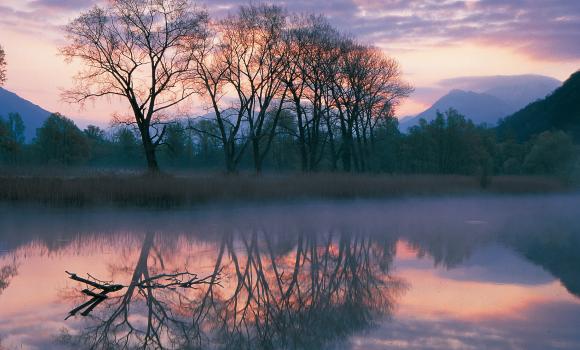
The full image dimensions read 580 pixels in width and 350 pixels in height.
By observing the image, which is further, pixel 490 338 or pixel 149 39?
pixel 149 39

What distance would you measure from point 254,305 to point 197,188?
46.8 ft

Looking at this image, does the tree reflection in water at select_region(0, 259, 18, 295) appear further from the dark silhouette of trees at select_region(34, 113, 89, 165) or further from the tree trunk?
the dark silhouette of trees at select_region(34, 113, 89, 165)

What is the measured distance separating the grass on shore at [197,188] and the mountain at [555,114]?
194 ft

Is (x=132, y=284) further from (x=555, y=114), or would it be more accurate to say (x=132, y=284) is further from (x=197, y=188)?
(x=555, y=114)

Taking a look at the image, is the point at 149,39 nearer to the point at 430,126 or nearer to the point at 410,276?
the point at 410,276

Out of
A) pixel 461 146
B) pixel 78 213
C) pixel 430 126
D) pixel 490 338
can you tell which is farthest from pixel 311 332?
pixel 430 126

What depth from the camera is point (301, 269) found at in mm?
9922

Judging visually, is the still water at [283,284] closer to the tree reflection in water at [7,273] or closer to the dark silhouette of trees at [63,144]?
the tree reflection in water at [7,273]

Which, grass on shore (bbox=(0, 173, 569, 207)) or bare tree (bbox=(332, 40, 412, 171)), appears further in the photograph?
bare tree (bbox=(332, 40, 412, 171))

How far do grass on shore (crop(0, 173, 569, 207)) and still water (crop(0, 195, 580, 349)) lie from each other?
145 centimetres

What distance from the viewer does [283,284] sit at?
870 centimetres

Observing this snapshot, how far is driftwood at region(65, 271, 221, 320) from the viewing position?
7168mm

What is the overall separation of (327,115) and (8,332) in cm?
3366

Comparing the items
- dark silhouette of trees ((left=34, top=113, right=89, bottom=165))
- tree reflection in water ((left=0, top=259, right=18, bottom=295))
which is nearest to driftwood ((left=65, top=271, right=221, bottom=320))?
tree reflection in water ((left=0, top=259, right=18, bottom=295))
